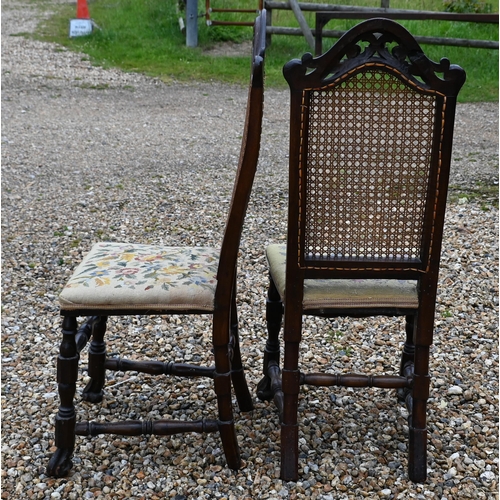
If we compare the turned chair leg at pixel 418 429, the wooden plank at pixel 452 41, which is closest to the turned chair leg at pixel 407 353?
the turned chair leg at pixel 418 429

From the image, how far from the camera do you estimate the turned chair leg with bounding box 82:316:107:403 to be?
314 cm

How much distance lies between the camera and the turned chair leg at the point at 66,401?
8.59 feet

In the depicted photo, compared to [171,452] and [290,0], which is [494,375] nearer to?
[171,452]

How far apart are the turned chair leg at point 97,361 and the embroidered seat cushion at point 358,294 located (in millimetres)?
1052

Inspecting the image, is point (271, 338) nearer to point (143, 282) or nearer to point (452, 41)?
point (143, 282)

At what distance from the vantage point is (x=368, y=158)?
2.31 metres

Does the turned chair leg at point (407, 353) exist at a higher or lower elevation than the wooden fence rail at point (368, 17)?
lower

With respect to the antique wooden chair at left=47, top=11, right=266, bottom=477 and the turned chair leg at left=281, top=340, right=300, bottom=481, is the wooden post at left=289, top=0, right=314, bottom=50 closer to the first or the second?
the antique wooden chair at left=47, top=11, right=266, bottom=477

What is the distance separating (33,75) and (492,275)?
7737 mm

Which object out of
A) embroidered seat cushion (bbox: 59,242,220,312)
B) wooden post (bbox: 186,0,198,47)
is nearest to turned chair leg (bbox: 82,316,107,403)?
embroidered seat cushion (bbox: 59,242,220,312)

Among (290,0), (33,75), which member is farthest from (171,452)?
(290,0)

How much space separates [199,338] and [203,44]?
9.36m

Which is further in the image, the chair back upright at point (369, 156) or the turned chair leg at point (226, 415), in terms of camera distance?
the turned chair leg at point (226, 415)

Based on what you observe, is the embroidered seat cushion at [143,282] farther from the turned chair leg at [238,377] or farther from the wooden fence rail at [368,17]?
the wooden fence rail at [368,17]
